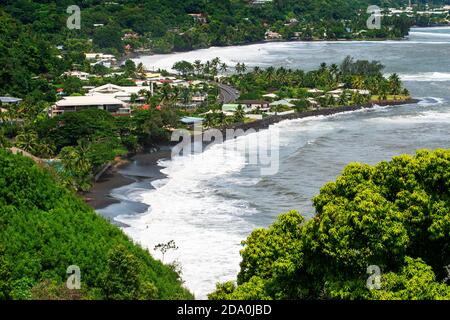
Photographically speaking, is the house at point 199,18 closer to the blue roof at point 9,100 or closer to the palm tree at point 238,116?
the blue roof at point 9,100

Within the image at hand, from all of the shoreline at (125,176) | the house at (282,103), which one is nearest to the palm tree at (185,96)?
the house at (282,103)

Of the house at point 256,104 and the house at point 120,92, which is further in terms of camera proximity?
the house at point 256,104

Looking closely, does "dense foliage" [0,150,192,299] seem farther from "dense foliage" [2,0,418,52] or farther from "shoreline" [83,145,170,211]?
"dense foliage" [2,0,418,52]

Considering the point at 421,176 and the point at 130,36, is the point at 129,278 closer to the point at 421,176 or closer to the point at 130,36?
the point at 421,176

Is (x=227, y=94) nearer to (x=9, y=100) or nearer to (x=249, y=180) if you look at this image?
(x=9, y=100)

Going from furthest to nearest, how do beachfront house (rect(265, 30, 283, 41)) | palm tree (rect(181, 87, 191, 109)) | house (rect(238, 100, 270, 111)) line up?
beachfront house (rect(265, 30, 283, 41)), palm tree (rect(181, 87, 191, 109)), house (rect(238, 100, 270, 111))

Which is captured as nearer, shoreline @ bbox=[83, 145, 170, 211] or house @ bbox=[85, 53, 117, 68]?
shoreline @ bbox=[83, 145, 170, 211]

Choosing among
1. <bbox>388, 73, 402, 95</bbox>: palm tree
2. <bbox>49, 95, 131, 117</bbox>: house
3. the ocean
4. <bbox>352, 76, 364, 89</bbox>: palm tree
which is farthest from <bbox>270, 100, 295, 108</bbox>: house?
<bbox>49, 95, 131, 117</bbox>: house

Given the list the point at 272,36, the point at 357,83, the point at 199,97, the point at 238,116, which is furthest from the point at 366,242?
the point at 272,36
